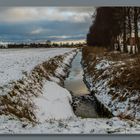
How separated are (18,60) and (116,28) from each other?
2.34 metres

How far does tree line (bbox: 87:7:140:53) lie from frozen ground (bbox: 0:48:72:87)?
0.57m

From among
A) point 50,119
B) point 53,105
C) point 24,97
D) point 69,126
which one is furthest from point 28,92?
point 69,126

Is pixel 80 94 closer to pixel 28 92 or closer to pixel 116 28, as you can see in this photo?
pixel 28 92

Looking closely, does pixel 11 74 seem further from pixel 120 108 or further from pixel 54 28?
pixel 120 108

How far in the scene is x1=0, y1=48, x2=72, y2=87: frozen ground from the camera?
762 cm

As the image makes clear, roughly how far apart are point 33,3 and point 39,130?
1745 mm

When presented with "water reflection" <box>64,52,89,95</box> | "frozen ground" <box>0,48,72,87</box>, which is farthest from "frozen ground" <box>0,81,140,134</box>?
"water reflection" <box>64,52,89,95</box>

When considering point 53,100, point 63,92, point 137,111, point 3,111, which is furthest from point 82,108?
point 3,111

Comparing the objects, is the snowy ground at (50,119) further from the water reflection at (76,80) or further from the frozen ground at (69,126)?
the water reflection at (76,80)

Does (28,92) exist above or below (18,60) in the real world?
below

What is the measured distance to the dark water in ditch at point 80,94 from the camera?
7.72 metres

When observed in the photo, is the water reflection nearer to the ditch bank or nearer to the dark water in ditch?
the dark water in ditch

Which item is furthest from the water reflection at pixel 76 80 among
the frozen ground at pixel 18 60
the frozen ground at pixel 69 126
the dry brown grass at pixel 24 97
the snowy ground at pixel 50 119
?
the frozen ground at pixel 69 126

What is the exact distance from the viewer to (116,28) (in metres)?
7.80
